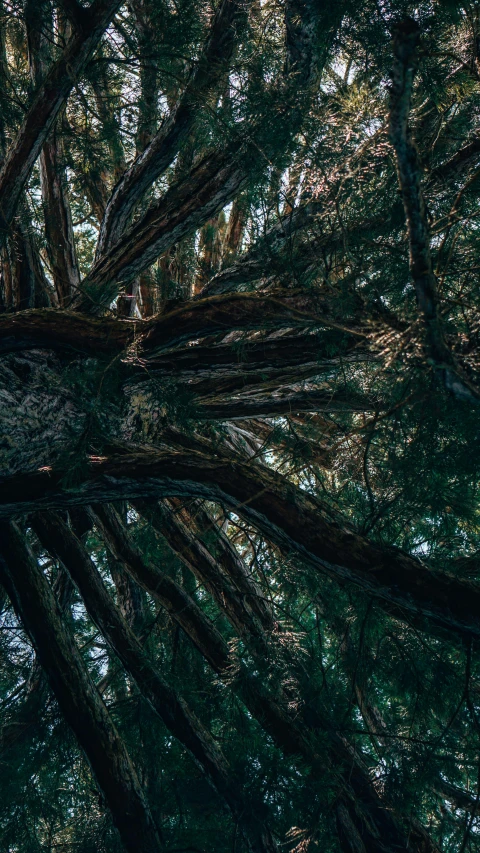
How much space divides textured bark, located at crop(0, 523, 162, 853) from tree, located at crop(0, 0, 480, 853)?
1cm

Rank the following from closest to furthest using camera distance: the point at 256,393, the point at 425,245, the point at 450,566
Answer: the point at 425,245, the point at 450,566, the point at 256,393

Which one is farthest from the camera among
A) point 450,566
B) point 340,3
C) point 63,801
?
point 63,801

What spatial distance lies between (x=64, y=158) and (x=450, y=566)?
3069 mm

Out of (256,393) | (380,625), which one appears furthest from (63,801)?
(256,393)

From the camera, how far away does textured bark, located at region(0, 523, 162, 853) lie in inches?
100

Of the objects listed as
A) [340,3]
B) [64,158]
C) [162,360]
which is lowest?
[162,360]

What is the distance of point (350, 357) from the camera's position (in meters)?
2.43

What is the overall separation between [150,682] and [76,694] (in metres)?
0.36

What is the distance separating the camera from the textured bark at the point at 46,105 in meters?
2.52

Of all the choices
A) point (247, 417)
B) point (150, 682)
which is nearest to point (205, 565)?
point (150, 682)

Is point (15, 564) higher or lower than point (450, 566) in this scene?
higher

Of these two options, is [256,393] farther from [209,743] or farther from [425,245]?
[425,245]

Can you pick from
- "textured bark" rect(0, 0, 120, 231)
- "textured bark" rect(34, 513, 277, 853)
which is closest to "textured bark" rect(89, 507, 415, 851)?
"textured bark" rect(34, 513, 277, 853)

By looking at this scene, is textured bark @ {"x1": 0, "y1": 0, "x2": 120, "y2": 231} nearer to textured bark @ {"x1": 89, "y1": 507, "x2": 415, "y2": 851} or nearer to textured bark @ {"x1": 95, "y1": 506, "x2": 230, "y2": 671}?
textured bark @ {"x1": 95, "y1": 506, "x2": 230, "y2": 671}
